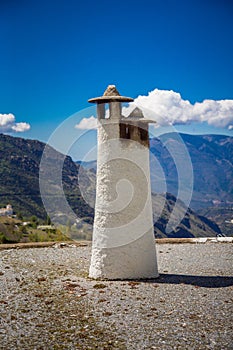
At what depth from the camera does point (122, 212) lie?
15430 millimetres

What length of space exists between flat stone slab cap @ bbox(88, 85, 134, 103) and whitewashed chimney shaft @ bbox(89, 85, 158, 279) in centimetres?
3

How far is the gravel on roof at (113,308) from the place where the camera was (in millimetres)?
9656

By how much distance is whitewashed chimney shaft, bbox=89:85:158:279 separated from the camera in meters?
15.5

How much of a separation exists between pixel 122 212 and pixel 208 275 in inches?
165

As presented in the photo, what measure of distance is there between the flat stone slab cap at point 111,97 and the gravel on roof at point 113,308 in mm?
6297

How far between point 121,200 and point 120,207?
0.81ft

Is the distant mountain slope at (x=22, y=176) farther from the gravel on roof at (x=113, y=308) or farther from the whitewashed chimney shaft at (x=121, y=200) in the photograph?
the whitewashed chimney shaft at (x=121, y=200)

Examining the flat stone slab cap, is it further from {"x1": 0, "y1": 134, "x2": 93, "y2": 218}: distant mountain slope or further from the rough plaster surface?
{"x1": 0, "y1": 134, "x2": 93, "y2": 218}: distant mountain slope

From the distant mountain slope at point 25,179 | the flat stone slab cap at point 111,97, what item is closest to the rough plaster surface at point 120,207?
the flat stone slab cap at point 111,97

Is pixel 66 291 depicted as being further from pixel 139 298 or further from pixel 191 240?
pixel 191 240

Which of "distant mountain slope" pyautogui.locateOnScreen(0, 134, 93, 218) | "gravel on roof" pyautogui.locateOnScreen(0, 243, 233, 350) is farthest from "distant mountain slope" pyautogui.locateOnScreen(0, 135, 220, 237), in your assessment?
"gravel on roof" pyautogui.locateOnScreen(0, 243, 233, 350)

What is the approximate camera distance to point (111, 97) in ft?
50.9

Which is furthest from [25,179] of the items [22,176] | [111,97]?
[111,97]

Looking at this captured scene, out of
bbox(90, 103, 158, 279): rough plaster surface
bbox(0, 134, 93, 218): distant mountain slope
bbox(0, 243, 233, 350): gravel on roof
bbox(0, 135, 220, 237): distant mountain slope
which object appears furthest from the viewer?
bbox(0, 134, 93, 218): distant mountain slope
